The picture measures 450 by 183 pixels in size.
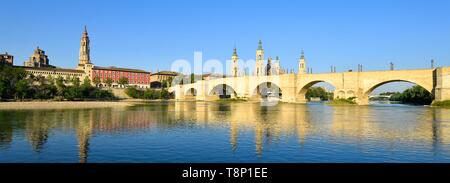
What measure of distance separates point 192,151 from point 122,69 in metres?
130

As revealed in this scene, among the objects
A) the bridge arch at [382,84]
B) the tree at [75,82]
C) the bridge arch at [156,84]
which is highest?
the bridge arch at [156,84]

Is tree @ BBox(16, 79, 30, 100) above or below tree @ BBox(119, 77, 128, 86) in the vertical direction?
below

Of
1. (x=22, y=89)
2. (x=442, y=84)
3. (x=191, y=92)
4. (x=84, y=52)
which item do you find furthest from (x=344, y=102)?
(x=84, y=52)

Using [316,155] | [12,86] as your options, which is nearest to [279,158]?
[316,155]

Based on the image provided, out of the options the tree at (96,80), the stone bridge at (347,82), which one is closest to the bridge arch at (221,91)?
the stone bridge at (347,82)

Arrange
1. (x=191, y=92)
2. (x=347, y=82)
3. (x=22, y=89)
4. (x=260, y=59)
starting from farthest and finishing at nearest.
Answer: (x=191, y=92)
(x=260, y=59)
(x=22, y=89)
(x=347, y=82)

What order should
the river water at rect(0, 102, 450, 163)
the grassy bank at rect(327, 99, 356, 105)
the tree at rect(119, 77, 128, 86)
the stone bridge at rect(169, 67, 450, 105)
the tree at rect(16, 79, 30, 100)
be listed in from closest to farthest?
the river water at rect(0, 102, 450, 163), the stone bridge at rect(169, 67, 450, 105), the grassy bank at rect(327, 99, 356, 105), the tree at rect(16, 79, 30, 100), the tree at rect(119, 77, 128, 86)

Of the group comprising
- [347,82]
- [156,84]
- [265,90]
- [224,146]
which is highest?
[156,84]

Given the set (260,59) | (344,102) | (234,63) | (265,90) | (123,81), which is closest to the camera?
(344,102)

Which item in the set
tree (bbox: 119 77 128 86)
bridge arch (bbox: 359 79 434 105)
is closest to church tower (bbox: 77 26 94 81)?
tree (bbox: 119 77 128 86)

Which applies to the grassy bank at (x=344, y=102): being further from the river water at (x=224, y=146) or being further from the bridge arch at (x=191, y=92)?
the bridge arch at (x=191, y=92)

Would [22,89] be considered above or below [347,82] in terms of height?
below

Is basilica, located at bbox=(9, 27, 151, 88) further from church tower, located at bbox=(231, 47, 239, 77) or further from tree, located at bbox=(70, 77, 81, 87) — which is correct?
church tower, located at bbox=(231, 47, 239, 77)

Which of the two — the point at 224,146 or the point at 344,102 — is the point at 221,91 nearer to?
the point at 344,102
